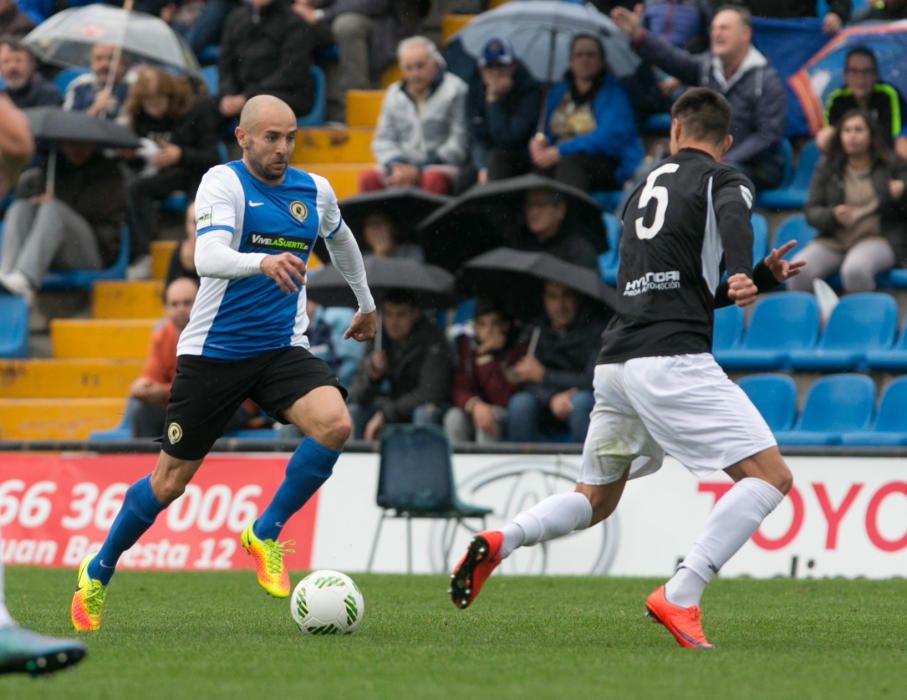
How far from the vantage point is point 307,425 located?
8.38 m

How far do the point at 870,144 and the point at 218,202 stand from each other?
762cm

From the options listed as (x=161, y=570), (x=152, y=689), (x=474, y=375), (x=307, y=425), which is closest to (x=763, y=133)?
(x=474, y=375)

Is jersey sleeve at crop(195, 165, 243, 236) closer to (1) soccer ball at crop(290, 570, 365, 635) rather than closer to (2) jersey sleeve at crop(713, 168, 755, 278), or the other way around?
(1) soccer ball at crop(290, 570, 365, 635)

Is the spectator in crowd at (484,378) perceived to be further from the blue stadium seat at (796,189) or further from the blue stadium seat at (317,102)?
the blue stadium seat at (317,102)

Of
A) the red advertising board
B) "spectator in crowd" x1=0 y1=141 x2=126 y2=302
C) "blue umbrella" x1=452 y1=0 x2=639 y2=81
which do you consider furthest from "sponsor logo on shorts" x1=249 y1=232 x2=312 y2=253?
"spectator in crowd" x1=0 y1=141 x2=126 y2=302

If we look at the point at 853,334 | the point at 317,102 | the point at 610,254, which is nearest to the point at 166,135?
the point at 317,102

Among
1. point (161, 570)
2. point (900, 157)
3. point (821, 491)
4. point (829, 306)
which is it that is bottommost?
point (161, 570)

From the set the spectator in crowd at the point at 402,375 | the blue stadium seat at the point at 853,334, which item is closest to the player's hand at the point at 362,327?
the spectator in crowd at the point at 402,375

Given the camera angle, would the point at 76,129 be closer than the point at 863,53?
No

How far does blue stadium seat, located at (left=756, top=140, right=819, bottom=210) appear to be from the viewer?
15.7m

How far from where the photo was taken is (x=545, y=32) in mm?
16281

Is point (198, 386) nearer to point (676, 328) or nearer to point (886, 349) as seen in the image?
point (676, 328)

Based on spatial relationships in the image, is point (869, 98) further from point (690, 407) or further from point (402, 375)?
point (690, 407)

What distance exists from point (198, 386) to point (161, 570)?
5.77 metres
